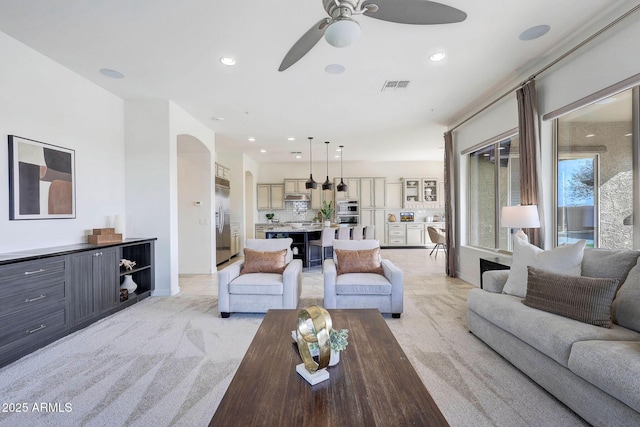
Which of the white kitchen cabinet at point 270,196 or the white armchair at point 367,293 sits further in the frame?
the white kitchen cabinet at point 270,196

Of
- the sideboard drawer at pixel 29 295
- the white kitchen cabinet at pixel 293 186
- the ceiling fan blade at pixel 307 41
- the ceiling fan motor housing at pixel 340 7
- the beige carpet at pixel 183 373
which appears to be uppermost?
the ceiling fan blade at pixel 307 41

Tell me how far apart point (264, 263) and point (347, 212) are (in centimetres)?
610

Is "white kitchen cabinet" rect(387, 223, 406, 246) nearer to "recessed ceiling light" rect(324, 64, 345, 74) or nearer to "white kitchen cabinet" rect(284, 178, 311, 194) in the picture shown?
"white kitchen cabinet" rect(284, 178, 311, 194)

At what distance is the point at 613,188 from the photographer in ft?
8.56

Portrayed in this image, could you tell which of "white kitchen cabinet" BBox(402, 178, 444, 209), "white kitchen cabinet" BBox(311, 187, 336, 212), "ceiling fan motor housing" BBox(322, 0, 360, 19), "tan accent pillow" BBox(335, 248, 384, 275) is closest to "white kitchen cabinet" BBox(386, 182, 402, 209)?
"white kitchen cabinet" BBox(402, 178, 444, 209)

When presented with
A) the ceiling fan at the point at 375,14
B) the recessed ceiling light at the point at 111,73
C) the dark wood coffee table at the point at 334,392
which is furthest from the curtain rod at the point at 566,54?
the recessed ceiling light at the point at 111,73

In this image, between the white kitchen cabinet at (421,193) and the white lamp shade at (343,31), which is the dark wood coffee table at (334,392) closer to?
the white lamp shade at (343,31)

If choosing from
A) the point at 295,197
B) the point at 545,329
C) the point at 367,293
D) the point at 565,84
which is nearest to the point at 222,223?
the point at 295,197

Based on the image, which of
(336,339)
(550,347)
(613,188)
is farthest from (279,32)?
(613,188)

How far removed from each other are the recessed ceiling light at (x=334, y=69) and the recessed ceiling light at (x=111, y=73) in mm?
2513

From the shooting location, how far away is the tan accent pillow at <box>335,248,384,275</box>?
363 centimetres

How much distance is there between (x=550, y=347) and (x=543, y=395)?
0.38 metres

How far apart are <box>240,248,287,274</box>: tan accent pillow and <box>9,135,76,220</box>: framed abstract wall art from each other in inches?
86.6

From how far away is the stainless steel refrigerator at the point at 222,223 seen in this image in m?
6.36
